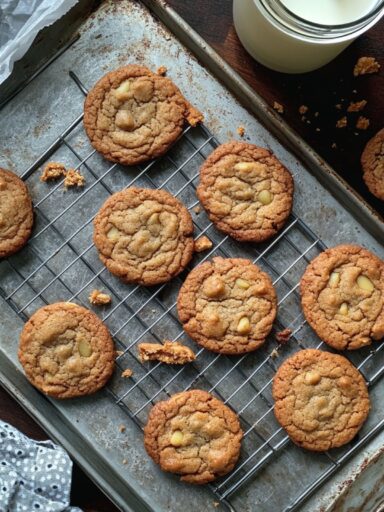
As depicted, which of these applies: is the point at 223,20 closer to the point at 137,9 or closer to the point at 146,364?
the point at 137,9

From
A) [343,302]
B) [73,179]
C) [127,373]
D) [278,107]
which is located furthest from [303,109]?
[127,373]

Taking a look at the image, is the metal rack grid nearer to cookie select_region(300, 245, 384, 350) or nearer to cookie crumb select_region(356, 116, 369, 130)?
cookie select_region(300, 245, 384, 350)

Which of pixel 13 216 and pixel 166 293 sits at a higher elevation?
pixel 13 216

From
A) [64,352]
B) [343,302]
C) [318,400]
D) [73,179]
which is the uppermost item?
[73,179]

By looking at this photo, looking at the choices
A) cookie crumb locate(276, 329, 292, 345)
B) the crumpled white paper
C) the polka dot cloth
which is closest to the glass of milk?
the crumpled white paper

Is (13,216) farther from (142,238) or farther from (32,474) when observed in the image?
(32,474)

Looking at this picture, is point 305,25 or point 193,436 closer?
point 305,25
